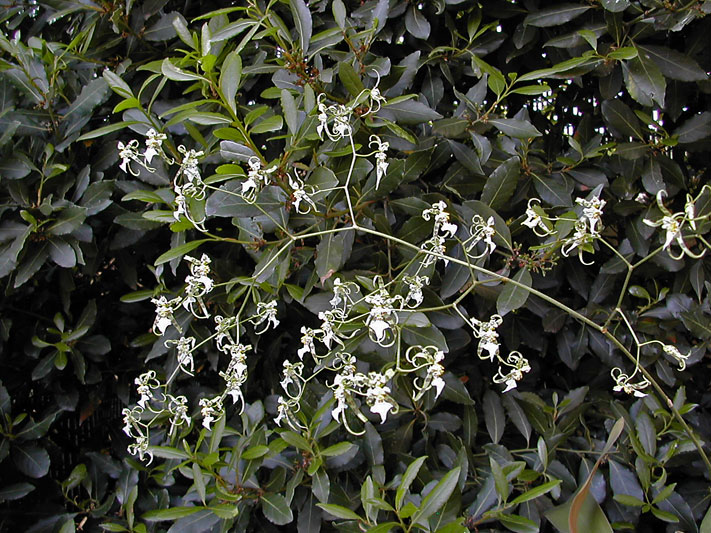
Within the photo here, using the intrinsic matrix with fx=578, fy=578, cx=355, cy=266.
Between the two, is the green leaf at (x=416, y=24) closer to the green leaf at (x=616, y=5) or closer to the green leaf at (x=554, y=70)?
the green leaf at (x=554, y=70)

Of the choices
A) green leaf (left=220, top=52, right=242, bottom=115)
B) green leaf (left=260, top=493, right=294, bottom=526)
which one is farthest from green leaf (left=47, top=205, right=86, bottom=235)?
green leaf (left=260, top=493, right=294, bottom=526)

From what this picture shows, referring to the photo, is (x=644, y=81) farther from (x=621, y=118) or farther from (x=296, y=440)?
(x=296, y=440)

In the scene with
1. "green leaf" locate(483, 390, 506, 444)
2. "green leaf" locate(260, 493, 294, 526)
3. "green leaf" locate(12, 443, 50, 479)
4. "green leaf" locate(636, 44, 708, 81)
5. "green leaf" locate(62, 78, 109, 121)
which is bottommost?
"green leaf" locate(12, 443, 50, 479)

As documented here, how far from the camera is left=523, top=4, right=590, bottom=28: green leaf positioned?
1209 millimetres

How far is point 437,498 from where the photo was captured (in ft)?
3.07

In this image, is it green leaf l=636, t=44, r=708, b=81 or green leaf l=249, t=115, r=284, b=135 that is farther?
green leaf l=636, t=44, r=708, b=81

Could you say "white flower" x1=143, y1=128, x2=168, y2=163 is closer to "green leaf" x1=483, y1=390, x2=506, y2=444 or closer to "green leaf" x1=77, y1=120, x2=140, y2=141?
"green leaf" x1=77, y1=120, x2=140, y2=141

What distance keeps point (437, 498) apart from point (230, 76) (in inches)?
31.4

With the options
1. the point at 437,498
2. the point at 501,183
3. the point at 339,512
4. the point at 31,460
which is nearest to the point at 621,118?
the point at 501,183

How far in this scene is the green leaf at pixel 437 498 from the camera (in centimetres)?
93

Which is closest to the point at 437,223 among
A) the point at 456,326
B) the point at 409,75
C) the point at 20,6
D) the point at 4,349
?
the point at 456,326

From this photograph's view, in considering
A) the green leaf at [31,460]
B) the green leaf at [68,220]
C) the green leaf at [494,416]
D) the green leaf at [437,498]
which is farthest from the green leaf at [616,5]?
the green leaf at [31,460]

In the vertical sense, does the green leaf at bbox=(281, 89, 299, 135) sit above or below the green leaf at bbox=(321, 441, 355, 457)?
above

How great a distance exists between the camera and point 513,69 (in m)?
1.40
